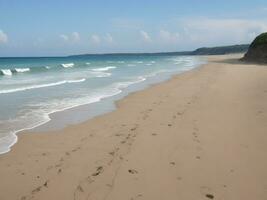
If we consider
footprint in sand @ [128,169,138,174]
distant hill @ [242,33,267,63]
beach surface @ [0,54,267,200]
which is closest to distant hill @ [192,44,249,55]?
distant hill @ [242,33,267,63]

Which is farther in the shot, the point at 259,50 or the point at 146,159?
the point at 259,50

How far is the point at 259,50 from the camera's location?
1725 inches

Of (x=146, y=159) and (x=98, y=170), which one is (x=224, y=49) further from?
(x=98, y=170)

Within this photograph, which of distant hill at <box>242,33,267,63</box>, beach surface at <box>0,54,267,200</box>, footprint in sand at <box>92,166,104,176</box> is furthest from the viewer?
distant hill at <box>242,33,267,63</box>

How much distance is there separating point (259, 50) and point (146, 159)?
40663 mm

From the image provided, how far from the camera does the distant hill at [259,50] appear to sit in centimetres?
4228

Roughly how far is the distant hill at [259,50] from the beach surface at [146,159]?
33.7m

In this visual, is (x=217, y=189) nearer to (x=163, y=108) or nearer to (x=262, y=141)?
(x=262, y=141)

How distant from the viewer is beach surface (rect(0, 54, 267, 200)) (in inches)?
208

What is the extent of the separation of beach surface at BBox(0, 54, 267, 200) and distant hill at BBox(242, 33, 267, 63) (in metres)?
33.7

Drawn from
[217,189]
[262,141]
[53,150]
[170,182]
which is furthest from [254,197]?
[53,150]

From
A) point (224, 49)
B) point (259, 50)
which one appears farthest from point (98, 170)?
point (224, 49)

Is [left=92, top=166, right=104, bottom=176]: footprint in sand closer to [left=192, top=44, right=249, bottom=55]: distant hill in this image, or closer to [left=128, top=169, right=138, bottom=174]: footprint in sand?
[left=128, top=169, right=138, bottom=174]: footprint in sand

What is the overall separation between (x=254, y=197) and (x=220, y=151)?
6.54ft
